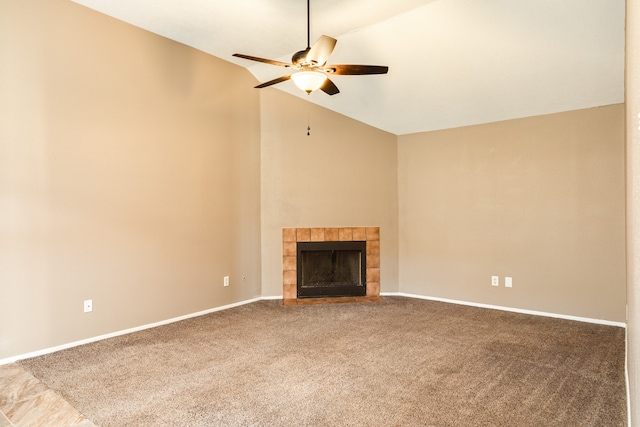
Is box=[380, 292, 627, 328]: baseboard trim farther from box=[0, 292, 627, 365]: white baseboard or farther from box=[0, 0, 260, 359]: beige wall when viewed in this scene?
box=[0, 0, 260, 359]: beige wall

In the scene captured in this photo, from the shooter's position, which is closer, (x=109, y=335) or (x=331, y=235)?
(x=109, y=335)

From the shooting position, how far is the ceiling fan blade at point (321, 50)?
8.32 ft

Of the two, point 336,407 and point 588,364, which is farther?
point 588,364

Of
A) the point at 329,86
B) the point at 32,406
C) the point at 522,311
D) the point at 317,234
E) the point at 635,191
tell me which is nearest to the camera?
the point at 635,191

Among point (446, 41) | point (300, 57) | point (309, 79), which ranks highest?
point (446, 41)

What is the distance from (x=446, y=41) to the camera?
11.4 feet

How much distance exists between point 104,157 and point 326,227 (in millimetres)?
2775

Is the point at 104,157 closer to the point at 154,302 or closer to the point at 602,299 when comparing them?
the point at 154,302

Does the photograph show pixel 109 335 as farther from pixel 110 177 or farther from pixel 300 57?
pixel 300 57

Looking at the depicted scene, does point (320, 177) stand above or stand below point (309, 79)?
below

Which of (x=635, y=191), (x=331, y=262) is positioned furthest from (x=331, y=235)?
(x=635, y=191)

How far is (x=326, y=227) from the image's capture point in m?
5.19

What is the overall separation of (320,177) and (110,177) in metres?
2.59

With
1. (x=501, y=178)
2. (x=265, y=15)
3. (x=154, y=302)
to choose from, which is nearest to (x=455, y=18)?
(x=265, y=15)
